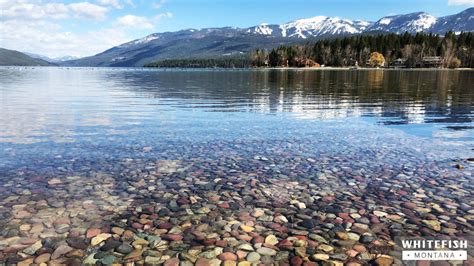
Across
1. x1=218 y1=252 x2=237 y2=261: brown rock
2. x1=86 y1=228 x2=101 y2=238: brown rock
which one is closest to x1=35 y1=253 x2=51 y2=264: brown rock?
x1=86 y1=228 x2=101 y2=238: brown rock

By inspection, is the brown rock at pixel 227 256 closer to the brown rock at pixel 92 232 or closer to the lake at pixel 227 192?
the lake at pixel 227 192

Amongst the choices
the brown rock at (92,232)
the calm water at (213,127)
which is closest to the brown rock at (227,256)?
the brown rock at (92,232)

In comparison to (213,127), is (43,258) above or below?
below

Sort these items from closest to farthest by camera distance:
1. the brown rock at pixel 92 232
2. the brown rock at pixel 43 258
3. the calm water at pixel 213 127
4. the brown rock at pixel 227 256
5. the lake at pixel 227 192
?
the brown rock at pixel 43 258, the brown rock at pixel 227 256, the lake at pixel 227 192, the brown rock at pixel 92 232, the calm water at pixel 213 127

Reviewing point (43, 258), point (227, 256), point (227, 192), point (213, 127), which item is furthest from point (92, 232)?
point (213, 127)

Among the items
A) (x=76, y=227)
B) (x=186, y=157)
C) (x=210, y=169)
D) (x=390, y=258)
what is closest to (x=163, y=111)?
(x=186, y=157)

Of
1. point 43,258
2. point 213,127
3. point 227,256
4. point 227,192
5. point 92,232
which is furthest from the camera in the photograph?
point 213,127

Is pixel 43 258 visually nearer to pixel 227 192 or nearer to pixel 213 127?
pixel 227 192

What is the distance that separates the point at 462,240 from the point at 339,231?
115 inches

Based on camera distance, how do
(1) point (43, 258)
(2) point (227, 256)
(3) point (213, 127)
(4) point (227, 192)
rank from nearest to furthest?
(1) point (43, 258) → (2) point (227, 256) → (4) point (227, 192) → (3) point (213, 127)

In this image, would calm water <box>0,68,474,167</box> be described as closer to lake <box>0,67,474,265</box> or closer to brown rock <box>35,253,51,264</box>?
lake <box>0,67,474,265</box>

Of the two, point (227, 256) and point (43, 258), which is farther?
point (227, 256)

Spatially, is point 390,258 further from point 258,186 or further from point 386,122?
point 386,122

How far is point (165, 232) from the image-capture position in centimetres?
912
